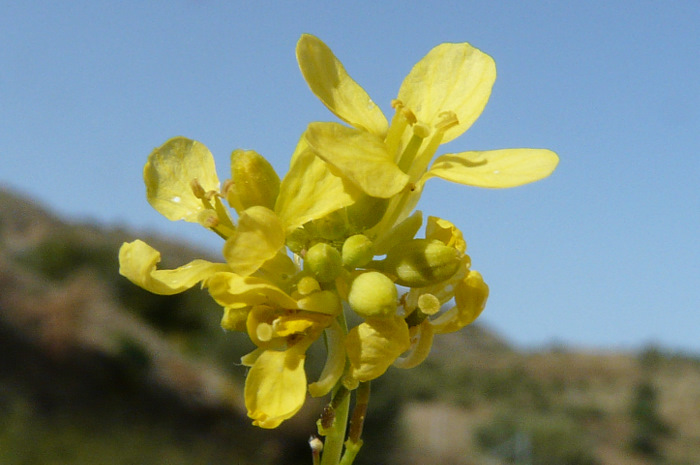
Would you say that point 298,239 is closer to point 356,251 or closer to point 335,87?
point 356,251

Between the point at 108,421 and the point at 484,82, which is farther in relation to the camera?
the point at 108,421

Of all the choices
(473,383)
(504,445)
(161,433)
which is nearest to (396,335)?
(161,433)

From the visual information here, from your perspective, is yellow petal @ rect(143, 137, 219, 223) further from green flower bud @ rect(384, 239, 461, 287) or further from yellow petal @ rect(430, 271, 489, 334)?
yellow petal @ rect(430, 271, 489, 334)

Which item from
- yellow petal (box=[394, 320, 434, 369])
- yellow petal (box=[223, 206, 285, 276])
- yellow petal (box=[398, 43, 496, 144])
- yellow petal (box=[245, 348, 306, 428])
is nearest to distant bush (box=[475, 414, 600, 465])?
yellow petal (box=[394, 320, 434, 369])

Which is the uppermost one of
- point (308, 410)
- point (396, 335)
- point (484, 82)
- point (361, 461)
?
point (484, 82)

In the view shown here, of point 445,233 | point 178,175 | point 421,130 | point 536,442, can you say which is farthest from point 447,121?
point 536,442

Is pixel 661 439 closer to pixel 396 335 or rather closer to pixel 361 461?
pixel 361 461

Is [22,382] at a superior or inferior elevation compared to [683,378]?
inferior
